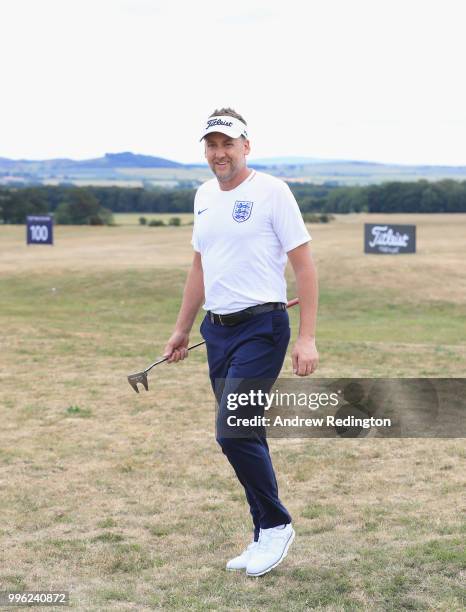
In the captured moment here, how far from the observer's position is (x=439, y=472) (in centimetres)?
755

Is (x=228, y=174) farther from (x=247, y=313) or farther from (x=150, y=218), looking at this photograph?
(x=150, y=218)

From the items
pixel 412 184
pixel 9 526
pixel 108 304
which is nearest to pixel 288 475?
pixel 9 526

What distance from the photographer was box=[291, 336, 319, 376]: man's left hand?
5.03m

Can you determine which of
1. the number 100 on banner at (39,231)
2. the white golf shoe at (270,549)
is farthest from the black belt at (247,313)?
the number 100 on banner at (39,231)

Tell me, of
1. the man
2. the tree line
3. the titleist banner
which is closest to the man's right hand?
the man

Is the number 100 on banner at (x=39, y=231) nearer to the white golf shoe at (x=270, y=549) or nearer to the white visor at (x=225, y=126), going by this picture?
the white visor at (x=225, y=126)

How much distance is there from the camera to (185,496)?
23.3 feet

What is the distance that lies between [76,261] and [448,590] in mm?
37679

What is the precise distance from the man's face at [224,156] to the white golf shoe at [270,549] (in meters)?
2.05

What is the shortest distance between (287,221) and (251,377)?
882 mm

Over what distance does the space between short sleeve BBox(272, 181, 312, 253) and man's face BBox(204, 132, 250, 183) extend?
28cm

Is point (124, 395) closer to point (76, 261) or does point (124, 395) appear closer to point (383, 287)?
point (383, 287)

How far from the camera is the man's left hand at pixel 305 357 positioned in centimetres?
503

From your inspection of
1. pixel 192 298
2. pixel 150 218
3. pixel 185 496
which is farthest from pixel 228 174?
pixel 150 218
